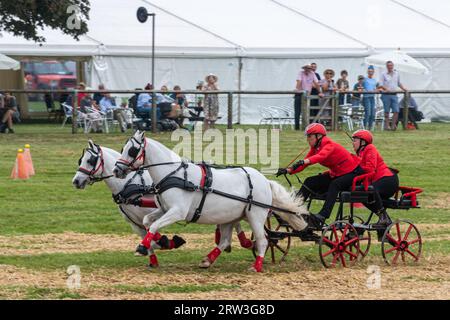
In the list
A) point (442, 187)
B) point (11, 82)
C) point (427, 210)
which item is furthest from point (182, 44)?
point (427, 210)

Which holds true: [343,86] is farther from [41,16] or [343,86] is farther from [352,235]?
[352,235]

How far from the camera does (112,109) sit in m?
28.1

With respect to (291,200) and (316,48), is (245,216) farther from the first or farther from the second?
(316,48)

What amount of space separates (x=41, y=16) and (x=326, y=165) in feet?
55.0

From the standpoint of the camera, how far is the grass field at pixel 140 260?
396 inches

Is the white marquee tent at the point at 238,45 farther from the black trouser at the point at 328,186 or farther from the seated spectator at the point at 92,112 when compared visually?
the black trouser at the point at 328,186

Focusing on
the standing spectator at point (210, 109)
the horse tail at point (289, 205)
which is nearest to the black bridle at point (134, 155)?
the horse tail at point (289, 205)

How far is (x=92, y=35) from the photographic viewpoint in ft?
105

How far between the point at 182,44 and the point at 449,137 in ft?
29.6

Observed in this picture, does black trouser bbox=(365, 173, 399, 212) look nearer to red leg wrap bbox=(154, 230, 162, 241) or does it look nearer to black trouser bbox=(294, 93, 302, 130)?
red leg wrap bbox=(154, 230, 162, 241)

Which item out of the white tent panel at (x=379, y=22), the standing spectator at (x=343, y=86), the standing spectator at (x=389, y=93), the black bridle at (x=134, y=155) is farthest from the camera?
the white tent panel at (x=379, y=22)

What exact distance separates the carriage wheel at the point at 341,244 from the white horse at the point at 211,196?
35cm

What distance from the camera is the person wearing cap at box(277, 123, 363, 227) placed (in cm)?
1184
